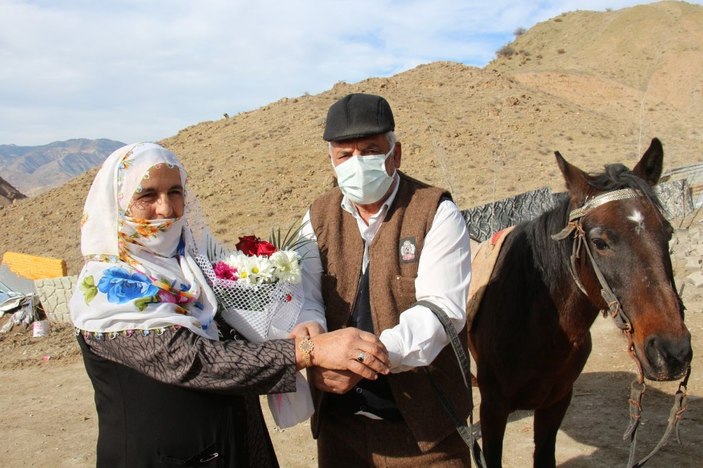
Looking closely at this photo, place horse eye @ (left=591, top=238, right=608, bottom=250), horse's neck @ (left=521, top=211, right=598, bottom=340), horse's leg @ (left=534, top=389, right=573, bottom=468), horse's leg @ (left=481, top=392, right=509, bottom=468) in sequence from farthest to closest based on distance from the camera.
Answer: horse's leg @ (left=534, top=389, right=573, bottom=468), horse's leg @ (left=481, top=392, right=509, bottom=468), horse's neck @ (left=521, top=211, right=598, bottom=340), horse eye @ (left=591, top=238, right=608, bottom=250)

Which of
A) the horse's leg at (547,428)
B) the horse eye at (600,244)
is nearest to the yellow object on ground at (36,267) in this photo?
the horse's leg at (547,428)

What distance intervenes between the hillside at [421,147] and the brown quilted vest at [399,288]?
12.8 metres

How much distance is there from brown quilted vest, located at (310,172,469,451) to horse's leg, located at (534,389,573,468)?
154cm

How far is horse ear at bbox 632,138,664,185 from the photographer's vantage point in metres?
2.62

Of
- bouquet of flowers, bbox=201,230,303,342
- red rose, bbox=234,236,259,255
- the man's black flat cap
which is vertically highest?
the man's black flat cap

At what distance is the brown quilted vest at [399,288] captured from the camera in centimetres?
196

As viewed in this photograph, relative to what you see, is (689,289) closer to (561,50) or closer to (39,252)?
(39,252)

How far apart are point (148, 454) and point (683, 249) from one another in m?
8.76

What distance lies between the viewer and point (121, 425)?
171 centimetres

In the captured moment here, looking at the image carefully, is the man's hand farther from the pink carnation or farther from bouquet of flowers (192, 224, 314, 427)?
the pink carnation

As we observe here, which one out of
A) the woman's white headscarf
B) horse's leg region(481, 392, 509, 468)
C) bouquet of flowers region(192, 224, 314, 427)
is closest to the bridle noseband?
horse's leg region(481, 392, 509, 468)

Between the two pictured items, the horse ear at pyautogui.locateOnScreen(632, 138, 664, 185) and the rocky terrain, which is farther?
the rocky terrain

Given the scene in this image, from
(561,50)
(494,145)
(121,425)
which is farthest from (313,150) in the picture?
(561,50)

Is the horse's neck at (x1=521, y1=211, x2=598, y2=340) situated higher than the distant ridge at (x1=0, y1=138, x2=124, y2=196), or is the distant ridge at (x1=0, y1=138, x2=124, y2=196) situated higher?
the distant ridge at (x1=0, y1=138, x2=124, y2=196)
